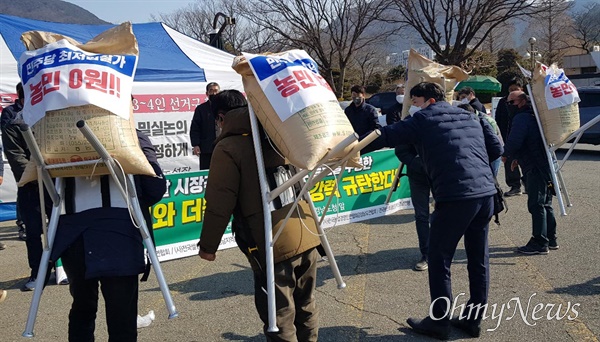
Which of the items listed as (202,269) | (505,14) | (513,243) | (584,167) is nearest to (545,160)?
(513,243)

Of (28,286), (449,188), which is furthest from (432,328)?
(28,286)

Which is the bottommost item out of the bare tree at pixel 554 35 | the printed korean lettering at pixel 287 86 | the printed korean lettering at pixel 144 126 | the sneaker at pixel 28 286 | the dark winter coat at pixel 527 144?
the sneaker at pixel 28 286

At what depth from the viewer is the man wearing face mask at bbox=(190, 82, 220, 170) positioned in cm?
748

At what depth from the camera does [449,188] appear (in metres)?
3.87

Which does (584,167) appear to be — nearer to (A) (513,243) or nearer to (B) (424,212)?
(A) (513,243)

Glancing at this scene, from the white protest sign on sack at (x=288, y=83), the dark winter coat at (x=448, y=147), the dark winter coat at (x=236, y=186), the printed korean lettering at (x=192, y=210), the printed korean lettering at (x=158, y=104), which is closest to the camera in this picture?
the white protest sign on sack at (x=288, y=83)

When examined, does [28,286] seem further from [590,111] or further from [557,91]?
[590,111]

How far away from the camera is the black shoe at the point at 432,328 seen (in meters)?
4.04

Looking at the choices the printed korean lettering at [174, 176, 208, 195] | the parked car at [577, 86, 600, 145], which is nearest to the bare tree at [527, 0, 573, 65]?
the parked car at [577, 86, 600, 145]

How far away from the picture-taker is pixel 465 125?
3.95 meters

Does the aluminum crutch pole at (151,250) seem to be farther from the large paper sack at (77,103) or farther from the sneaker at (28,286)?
the sneaker at (28,286)

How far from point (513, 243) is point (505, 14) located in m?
28.6

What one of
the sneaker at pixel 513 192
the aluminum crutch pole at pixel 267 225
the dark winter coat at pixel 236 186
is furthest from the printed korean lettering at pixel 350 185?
the aluminum crutch pole at pixel 267 225

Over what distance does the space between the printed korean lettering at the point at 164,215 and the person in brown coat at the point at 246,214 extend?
10.0 ft
